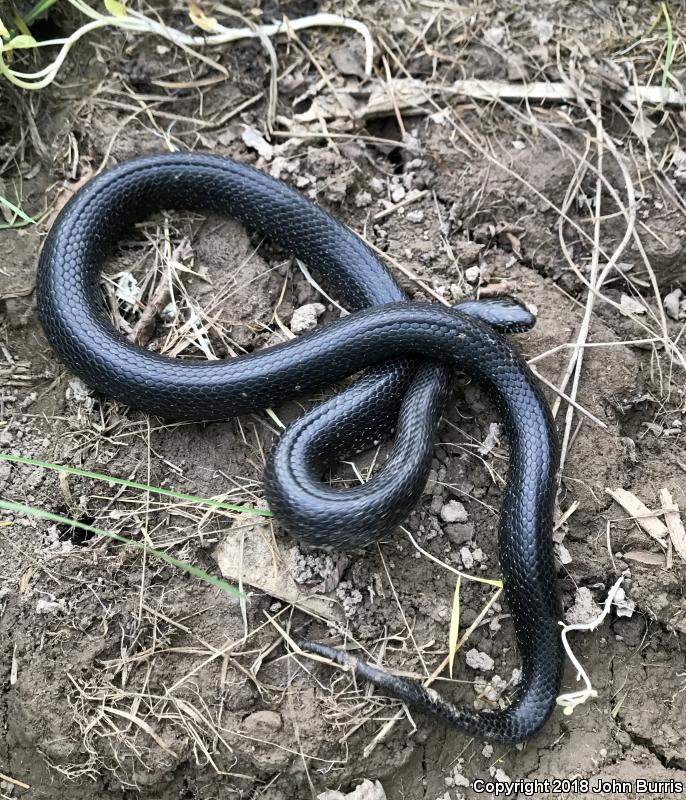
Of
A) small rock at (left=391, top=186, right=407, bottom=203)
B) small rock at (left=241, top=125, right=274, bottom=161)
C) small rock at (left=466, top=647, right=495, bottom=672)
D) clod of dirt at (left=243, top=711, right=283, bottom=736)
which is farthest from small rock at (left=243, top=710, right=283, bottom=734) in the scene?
small rock at (left=241, top=125, right=274, bottom=161)

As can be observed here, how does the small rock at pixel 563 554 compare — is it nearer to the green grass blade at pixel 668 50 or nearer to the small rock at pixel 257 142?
the small rock at pixel 257 142

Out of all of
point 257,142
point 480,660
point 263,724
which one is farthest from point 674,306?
point 263,724

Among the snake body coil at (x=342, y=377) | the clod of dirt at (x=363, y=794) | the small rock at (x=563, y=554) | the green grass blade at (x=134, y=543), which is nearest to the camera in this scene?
the green grass blade at (x=134, y=543)

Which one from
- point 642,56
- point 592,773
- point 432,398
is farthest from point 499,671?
point 642,56

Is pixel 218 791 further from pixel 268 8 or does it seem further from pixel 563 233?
pixel 268 8

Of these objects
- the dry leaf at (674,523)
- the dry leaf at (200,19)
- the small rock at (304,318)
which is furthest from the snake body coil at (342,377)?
the dry leaf at (200,19)
